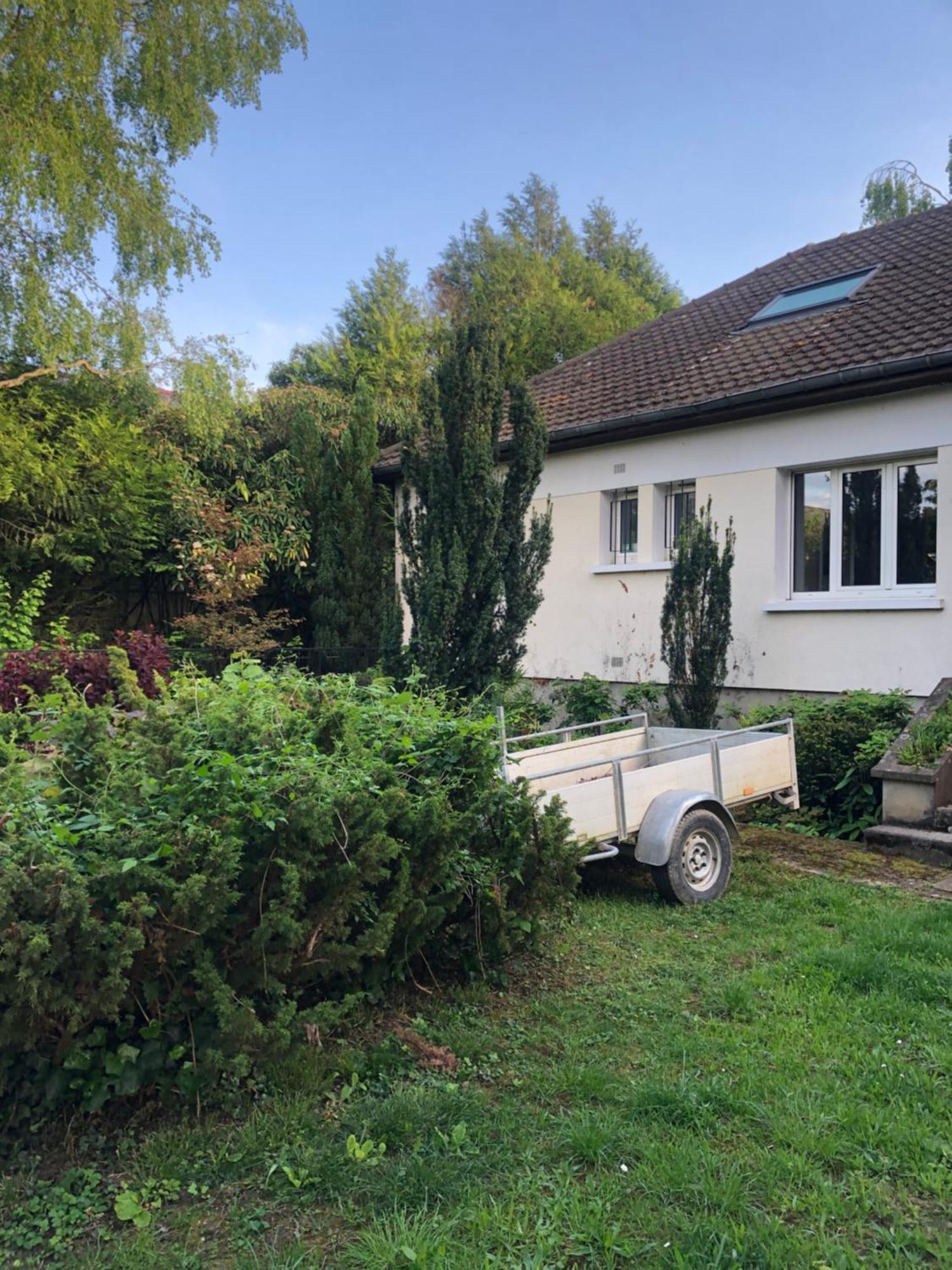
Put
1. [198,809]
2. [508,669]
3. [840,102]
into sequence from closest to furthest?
1. [198,809]
2. [508,669]
3. [840,102]

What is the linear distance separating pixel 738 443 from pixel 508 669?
4.35 m

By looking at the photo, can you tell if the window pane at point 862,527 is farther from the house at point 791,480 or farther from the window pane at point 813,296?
the window pane at point 813,296

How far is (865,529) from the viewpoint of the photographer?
9.47 m

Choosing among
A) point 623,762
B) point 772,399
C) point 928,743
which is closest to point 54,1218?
point 623,762

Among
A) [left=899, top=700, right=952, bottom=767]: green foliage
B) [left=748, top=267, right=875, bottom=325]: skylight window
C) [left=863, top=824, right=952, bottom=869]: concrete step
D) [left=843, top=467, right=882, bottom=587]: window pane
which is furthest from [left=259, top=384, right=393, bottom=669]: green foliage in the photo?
[left=863, top=824, right=952, bottom=869]: concrete step

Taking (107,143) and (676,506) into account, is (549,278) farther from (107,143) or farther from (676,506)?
(676,506)

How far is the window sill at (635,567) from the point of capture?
1094 centimetres

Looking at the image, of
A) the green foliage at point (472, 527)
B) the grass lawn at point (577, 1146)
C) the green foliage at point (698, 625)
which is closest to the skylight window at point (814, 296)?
the green foliage at point (698, 625)

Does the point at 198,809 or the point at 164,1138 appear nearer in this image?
the point at 164,1138

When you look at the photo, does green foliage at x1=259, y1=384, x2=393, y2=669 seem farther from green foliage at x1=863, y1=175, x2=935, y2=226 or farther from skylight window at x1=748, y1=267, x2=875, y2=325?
green foliage at x1=863, y1=175, x2=935, y2=226

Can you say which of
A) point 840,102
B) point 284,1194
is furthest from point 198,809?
point 840,102

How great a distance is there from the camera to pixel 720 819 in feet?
18.2

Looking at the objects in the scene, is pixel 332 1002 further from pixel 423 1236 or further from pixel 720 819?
pixel 720 819

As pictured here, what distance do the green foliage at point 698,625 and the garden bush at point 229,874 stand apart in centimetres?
556
